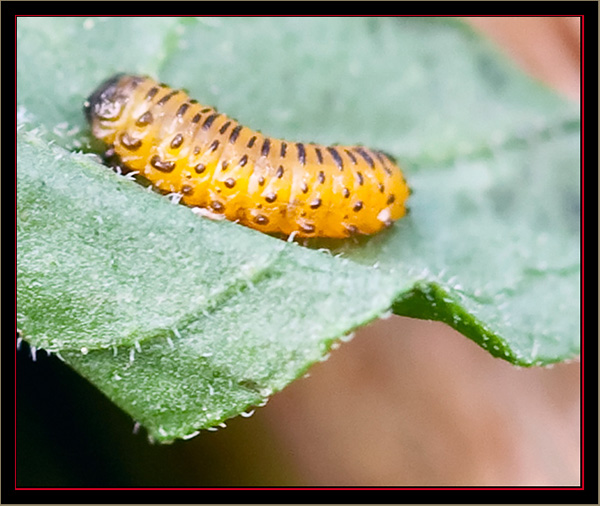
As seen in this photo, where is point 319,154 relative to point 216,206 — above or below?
above

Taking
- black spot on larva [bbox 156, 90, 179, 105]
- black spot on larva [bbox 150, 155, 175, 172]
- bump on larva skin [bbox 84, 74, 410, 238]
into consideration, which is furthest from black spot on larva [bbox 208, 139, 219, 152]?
black spot on larva [bbox 156, 90, 179, 105]

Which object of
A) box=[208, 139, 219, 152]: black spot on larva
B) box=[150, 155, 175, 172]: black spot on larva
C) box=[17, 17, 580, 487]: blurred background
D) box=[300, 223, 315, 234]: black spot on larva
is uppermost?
box=[208, 139, 219, 152]: black spot on larva

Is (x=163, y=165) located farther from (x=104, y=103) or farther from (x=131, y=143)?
(x=104, y=103)

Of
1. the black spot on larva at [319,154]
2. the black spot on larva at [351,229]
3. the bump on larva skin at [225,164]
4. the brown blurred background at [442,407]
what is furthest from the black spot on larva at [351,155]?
the brown blurred background at [442,407]

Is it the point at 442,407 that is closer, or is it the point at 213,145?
the point at 213,145

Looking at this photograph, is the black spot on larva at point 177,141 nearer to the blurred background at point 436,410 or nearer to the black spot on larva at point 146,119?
the black spot on larva at point 146,119

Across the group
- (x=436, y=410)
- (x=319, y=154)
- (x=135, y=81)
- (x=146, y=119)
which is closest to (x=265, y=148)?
(x=319, y=154)

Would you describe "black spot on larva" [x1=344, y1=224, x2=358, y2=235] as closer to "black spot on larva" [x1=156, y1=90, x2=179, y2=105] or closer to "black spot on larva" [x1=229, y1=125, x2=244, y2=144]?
"black spot on larva" [x1=229, y1=125, x2=244, y2=144]
